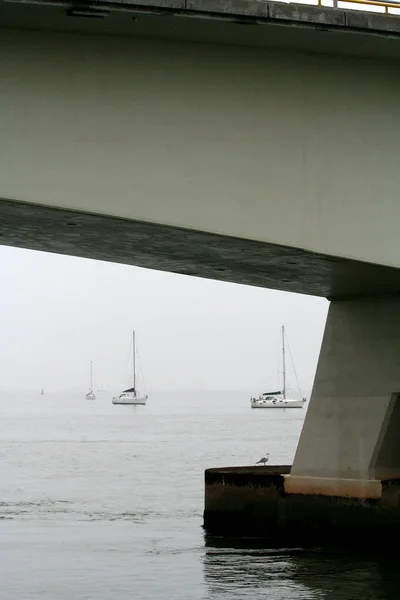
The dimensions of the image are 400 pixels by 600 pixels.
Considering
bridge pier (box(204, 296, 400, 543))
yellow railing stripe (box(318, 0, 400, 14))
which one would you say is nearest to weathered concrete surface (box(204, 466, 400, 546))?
bridge pier (box(204, 296, 400, 543))

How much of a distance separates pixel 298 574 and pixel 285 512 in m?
3.29

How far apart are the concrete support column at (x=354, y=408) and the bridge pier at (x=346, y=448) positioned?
0.02 metres

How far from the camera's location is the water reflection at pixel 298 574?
1852cm

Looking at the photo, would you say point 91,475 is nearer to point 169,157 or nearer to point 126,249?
point 126,249

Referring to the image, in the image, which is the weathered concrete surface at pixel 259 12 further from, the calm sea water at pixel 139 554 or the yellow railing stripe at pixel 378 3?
the calm sea water at pixel 139 554

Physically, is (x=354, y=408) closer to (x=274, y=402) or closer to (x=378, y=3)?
(x=378, y=3)

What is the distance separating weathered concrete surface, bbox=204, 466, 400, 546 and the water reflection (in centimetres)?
57

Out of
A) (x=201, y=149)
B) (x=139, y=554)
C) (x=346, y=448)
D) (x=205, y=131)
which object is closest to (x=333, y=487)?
(x=346, y=448)

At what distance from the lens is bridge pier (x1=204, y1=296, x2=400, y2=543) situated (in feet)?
71.9

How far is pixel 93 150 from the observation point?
14.7 meters

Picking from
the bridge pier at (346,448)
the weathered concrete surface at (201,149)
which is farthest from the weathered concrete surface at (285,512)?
the weathered concrete surface at (201,149)

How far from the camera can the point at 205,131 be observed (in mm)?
15625

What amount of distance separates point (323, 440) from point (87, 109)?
1073 centimetres

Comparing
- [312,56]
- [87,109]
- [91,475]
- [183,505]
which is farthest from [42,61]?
[91,475]
